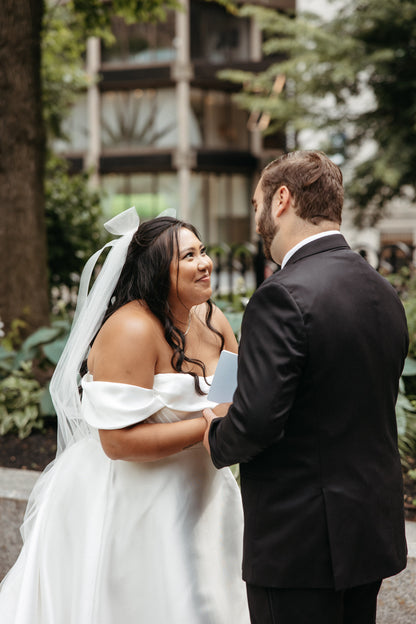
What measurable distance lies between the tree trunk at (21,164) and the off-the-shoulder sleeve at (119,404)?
3.67 metres

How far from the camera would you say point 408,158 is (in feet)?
45.2

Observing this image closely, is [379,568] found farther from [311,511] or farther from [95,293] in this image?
[95,293]

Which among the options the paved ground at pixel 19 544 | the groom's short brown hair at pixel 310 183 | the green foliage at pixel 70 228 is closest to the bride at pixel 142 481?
the groom's short brown hair at pixel 310 183

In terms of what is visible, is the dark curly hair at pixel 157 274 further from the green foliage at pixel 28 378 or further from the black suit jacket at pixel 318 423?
the green foliage at pixel 28 378

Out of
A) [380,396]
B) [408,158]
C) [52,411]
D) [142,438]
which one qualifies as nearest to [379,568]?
[380,396]

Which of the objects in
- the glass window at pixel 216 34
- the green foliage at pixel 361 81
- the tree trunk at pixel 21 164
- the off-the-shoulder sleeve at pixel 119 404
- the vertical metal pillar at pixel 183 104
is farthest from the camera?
the glass window at pixel 216 34

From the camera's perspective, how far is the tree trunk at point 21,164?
5.64 m

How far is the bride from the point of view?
231cm

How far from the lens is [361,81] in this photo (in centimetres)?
1491

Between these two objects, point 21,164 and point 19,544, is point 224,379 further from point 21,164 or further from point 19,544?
point 21,164

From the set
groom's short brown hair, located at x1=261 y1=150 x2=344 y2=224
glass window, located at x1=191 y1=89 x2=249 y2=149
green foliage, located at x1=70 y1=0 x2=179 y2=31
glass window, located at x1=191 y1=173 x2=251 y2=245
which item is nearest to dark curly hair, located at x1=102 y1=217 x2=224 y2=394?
groom's short brown hair, located at x1=261 y1=150 x2=344 y2=224

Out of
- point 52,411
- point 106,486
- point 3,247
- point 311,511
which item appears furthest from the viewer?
point 3,247

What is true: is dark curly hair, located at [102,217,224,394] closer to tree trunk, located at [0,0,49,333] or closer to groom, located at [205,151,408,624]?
groom, located at [205,151,408,624]

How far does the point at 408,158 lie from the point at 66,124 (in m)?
24.6
